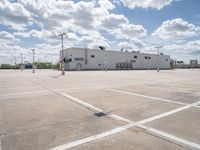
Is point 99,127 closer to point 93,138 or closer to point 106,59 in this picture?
point 93,138

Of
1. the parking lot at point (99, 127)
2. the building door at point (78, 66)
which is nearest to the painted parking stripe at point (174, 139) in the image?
the parking lot at point (99, 127)

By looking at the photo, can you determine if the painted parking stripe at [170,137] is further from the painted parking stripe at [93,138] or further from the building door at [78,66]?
the building door at [78,66]

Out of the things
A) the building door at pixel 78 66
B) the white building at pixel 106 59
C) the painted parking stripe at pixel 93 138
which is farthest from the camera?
the building door at pixel 78 66

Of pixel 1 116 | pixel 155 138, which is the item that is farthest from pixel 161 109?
pixel 1 116

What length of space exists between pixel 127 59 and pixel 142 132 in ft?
216

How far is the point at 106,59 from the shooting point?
2436 inches

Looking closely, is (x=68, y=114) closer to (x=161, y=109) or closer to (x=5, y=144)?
(x=5, y=144)

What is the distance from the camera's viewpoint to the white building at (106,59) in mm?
52969

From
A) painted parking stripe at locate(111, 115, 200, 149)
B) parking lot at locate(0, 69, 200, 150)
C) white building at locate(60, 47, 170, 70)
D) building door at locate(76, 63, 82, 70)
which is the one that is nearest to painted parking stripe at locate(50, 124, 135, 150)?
parking lot at locate(0, 69, 200, 150)

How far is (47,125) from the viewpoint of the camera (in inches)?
171

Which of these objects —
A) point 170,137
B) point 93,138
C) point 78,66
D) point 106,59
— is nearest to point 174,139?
point 170,137

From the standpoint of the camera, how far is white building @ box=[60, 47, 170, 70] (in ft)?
174

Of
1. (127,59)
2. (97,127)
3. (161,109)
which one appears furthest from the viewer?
(127,59)

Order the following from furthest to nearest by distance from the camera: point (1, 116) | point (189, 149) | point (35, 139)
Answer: point (1, 116), point (35, 139), point (189, 149)
